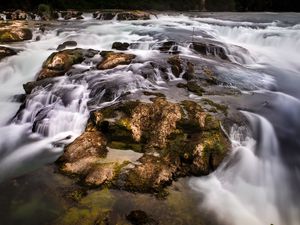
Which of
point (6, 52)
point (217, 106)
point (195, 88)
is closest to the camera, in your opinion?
point (217, 106)

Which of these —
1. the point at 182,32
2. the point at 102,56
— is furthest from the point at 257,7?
the point at 102,56

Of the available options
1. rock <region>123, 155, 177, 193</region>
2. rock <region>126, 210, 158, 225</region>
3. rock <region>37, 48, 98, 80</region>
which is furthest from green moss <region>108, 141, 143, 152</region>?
rock <region>37, 48, 98, 80</region>

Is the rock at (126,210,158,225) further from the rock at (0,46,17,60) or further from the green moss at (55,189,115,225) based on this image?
the rock at (0,46,17,60)

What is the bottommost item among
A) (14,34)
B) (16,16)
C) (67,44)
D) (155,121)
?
(16,16)

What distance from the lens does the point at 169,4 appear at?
52.5 metres

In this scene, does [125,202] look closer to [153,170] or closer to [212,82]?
[153,170]

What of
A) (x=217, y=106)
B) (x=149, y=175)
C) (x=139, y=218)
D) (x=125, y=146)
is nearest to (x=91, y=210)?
(x=139, y=218)

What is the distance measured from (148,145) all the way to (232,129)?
2055mm

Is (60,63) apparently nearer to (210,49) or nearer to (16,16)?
(210,49)

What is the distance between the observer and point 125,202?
579 cm

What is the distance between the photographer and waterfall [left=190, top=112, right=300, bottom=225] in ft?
19.1

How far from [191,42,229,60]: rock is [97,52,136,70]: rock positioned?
3633 mm

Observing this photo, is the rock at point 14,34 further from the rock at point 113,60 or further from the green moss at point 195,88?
the green moss at point 195,88

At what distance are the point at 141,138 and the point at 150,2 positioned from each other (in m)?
44.9
